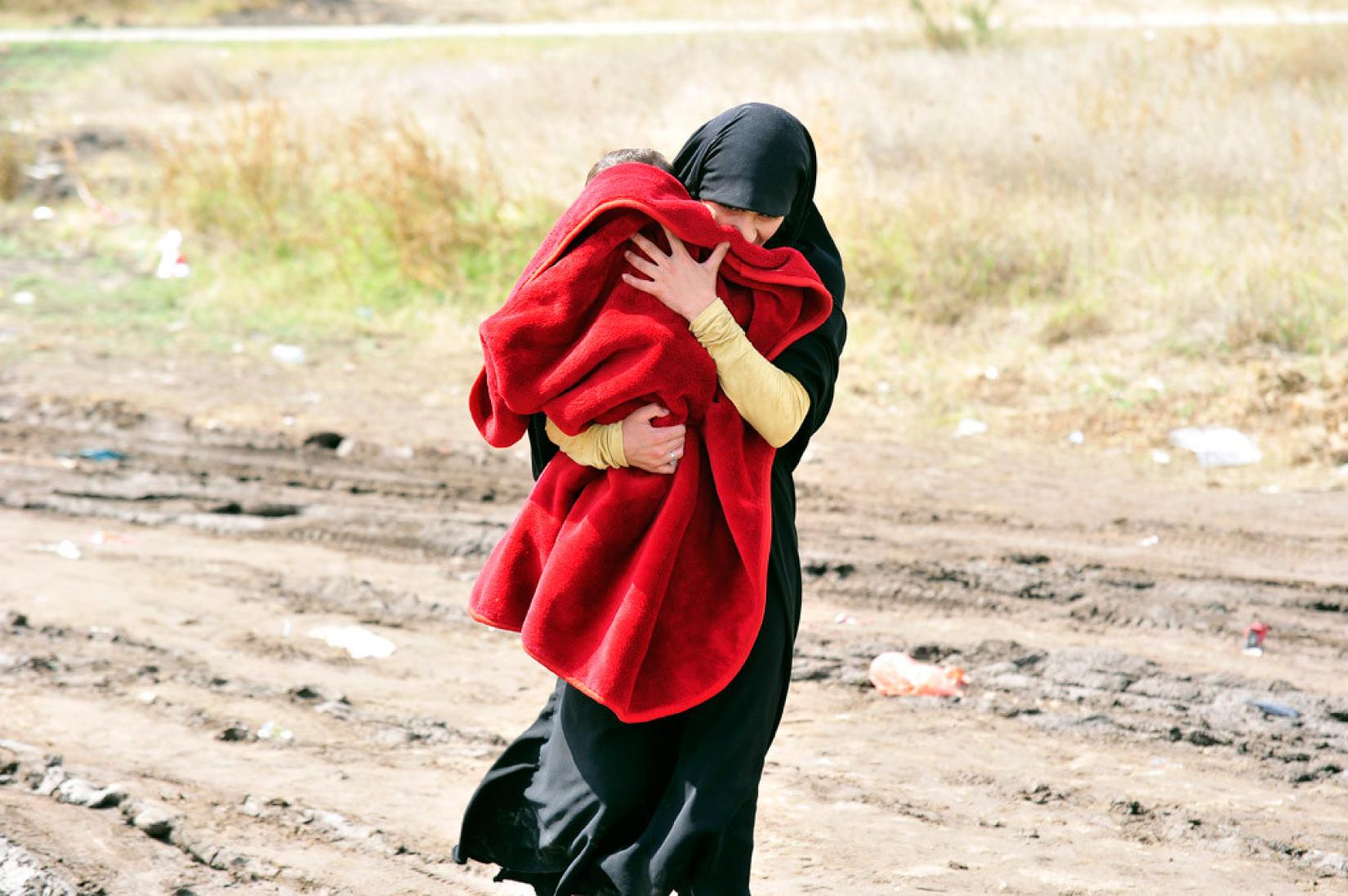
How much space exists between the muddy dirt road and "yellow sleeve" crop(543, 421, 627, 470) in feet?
4.68

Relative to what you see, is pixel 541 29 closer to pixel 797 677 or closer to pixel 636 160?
pixel 797 677

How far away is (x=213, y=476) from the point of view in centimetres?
665

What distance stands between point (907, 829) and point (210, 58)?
16.7 metres

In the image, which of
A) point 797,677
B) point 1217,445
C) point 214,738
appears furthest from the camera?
point 1217,445

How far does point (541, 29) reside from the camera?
20.9m

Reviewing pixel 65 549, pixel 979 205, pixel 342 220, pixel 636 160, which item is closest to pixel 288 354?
pixel 342 220

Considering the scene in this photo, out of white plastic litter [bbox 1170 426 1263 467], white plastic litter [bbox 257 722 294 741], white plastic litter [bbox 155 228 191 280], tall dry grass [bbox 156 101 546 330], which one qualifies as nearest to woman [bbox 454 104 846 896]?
white plastic litter [bbox 257 722 294 741]

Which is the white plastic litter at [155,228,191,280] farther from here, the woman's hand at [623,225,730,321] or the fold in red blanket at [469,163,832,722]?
the woman's hand at [623,225,730,321]

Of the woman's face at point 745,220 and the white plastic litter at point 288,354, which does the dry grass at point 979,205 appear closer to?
the white plastic litter at point 288,354

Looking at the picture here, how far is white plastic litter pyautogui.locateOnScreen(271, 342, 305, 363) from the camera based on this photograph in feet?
27.8

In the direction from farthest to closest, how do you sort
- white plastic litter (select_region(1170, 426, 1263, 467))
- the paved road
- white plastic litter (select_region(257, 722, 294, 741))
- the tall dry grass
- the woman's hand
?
the paved road → the tall dry grass → white plastic litter (select_region(1170, 426, 1263, 467)) → white plastic litter (select_region(257, 722, 294, 741)) → the woman's hand

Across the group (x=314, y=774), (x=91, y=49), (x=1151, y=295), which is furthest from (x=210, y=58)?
(x=314, y=774)

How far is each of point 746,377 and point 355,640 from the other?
10.2ft

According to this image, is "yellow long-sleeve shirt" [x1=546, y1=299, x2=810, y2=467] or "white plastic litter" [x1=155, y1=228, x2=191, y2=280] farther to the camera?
"white plastic litter" [x1=155, y1=228, x2=191, y2=280]
